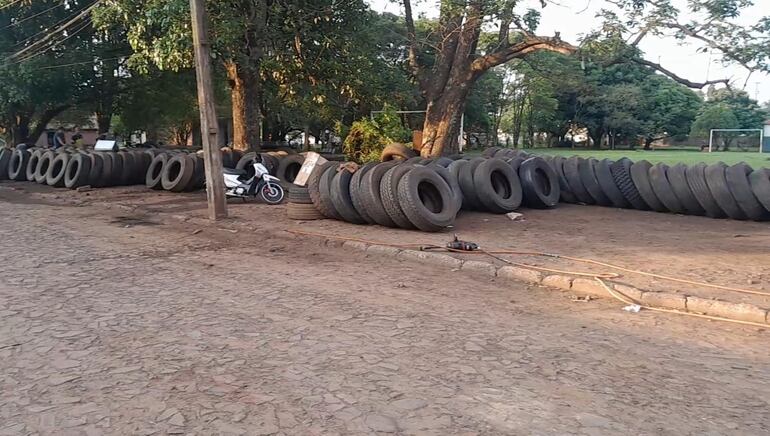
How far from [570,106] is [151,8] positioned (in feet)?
113

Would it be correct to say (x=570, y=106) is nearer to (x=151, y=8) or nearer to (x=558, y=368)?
(x=151, y=8)

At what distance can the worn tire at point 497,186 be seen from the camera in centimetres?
1197

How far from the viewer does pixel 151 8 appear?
45.6ft

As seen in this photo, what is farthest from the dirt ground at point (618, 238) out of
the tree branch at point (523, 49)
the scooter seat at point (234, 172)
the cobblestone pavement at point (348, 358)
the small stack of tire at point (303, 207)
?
the tree branch at point (523, 49)

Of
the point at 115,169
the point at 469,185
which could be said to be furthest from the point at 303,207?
the point at 115,169

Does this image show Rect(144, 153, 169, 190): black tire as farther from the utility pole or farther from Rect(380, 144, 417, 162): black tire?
Rect(380, 144, 417, 162): black tire

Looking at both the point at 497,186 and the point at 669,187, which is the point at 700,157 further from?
the point at 497,186

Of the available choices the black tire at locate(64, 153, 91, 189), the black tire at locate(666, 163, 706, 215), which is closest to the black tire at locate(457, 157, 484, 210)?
the black tire at locate(666, 163, 706, 215)

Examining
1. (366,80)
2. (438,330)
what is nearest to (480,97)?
(366,80)

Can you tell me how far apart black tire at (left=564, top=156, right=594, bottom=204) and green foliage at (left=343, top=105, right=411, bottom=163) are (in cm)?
737

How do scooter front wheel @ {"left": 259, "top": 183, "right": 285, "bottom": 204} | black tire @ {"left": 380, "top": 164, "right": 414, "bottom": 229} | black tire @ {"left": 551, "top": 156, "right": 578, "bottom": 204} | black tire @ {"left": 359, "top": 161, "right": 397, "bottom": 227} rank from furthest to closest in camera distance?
1. scooter front wheel @ {"left": 259, "top": 183, "right": 285, "bottom": 204}
2. black tire @ {"left": 551, "top": 156, "right": 578, "bottom": 204}
3. black tire @ {"left": 359, "top": 161, "right": 397, "bottom": 227}
4. black tire @ {"left": 380, "top": 164, "right": 414, "bottom": 229}

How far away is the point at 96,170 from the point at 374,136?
8.64 m

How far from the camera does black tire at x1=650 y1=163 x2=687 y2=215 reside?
39.6 feet

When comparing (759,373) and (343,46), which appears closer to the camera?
(759,373)
